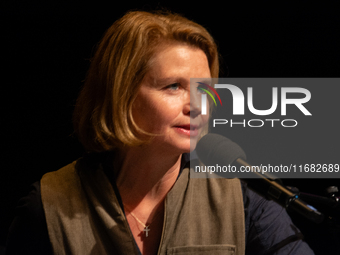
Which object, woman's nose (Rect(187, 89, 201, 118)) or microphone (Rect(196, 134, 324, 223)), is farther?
woman's nose (Rect(187, 89, 201, 118))

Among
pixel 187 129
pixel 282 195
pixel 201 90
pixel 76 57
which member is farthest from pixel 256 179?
pixel 76 57

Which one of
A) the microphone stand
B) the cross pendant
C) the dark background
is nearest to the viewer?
the microphone stand

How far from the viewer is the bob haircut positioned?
1312mm

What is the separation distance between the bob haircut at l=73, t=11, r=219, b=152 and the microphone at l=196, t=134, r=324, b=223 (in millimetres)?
353

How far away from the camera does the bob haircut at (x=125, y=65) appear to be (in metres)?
1.31

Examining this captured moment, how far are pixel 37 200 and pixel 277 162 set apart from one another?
1403 millimetres

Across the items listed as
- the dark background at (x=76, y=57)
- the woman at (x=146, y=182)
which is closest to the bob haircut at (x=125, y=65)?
the woman at (x=146, y=182)

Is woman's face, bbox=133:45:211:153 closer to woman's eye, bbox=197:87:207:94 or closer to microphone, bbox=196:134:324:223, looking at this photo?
woman's eye, bbox=197:87:207:94

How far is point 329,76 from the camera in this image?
2.03 metres

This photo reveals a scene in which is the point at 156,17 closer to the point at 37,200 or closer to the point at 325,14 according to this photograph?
the point at 37,200

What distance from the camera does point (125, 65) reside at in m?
1.32

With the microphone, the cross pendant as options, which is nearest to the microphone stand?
the microphone

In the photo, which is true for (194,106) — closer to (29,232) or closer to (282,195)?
(282,195)

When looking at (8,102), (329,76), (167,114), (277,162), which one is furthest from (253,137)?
(8,102)
